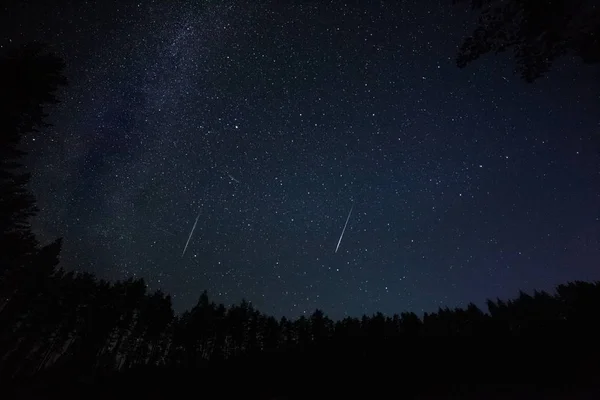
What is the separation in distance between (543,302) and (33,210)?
3687 inches

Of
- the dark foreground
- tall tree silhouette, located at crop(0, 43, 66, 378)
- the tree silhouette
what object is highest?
tall tree silhouette, located at crop(0, 43, 66, 378)

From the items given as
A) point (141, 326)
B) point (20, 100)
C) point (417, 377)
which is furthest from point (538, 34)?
point (141, 326)

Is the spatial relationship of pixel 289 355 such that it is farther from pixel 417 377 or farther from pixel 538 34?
pixel 538 34

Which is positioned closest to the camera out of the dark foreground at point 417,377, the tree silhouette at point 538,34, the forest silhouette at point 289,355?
the tree silhouette at point 538,34

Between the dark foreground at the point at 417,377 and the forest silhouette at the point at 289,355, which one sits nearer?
the dark foreground at the point at 417,377

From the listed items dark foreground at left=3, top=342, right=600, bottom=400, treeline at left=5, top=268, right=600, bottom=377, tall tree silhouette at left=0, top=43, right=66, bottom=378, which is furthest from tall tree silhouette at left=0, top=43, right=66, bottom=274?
treeline at left=5, top=268, right=600, bottom=377

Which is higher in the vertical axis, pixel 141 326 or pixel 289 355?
pixel 141 326

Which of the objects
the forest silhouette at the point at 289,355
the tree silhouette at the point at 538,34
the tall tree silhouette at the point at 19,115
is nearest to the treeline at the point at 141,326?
the forest silhouette at the point at 289,355

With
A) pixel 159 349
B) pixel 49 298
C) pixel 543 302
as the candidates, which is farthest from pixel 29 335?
pixel 543 302

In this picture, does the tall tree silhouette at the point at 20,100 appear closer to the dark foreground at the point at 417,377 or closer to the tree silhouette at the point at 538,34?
the dark foreground at the point at 417,377

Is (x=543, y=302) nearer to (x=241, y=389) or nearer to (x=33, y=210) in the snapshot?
(x=241, y=389)

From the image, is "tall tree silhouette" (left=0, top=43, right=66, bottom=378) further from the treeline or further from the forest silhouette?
the treeline

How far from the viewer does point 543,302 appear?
216 feet

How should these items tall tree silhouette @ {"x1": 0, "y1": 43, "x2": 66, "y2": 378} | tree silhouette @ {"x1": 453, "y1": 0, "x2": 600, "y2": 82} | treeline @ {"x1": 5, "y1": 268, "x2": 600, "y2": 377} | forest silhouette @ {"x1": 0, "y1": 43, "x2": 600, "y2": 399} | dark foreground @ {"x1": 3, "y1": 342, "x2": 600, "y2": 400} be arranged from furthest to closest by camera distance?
treeline @ {"x1": 5, "y1": 268, "x2": 600, "y2": 377}, tall tree silhouette @ {"x1": 0, "y1": 43, "x2": 66, "y2": 378}, forest silhouette @ {"x1": 0, "y1": 43, "x2": 600, "y2": 399}, dark foreground @ {"x1": 3, "y1": 342, "x2": 600, "y2": 400}, tree silhouette @ {"x1": 453, "y1": 0, "x2": 600, "y2": 82}
